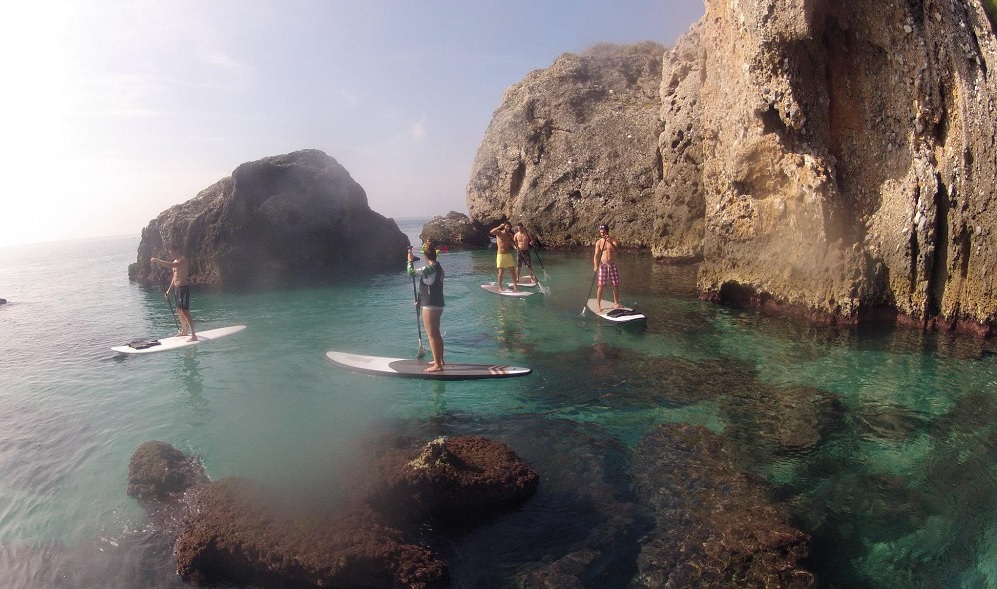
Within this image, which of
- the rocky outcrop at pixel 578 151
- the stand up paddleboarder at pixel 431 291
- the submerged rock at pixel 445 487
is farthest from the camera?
the rocky outcrop at pixel 578 151

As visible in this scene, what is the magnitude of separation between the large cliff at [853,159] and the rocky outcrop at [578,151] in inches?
578

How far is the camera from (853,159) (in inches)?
559

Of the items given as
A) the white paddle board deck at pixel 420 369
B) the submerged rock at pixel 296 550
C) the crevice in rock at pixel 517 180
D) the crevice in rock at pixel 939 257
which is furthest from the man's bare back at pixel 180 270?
the crevice in rock at pixel 517 180

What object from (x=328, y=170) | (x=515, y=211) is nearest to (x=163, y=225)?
(x=328, y=170)

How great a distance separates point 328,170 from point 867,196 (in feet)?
80.1

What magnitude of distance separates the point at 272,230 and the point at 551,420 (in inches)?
874

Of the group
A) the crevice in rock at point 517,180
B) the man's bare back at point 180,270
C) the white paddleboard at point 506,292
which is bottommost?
the white paddleboard at point 506,292

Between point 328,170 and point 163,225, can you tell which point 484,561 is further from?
point 163,225

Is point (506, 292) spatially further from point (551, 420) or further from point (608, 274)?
point (551, 420)

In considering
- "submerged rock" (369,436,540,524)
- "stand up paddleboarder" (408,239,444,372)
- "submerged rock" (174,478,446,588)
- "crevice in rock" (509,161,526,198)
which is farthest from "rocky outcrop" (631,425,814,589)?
"crevice in rock" (509,161,526,198)

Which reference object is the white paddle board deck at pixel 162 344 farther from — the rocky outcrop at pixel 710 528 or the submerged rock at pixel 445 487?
the rocky outcrop at pixel 710 528

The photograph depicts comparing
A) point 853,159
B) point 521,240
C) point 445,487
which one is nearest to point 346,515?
point 445,487

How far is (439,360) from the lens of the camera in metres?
11.1

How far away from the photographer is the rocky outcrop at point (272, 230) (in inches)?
→ 1045
